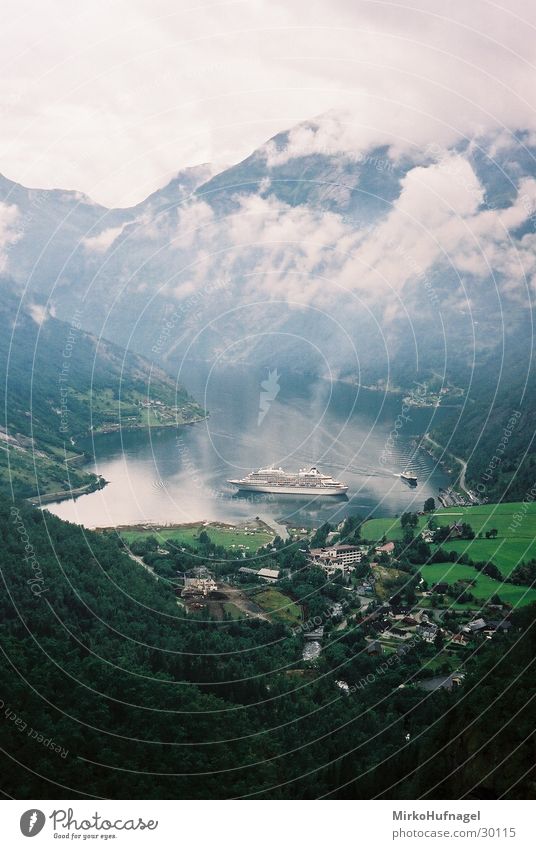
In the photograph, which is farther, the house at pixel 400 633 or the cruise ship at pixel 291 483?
the cruise ship at pixel 291 483

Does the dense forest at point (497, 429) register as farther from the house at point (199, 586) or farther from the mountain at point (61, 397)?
the mountain at point (61, 397)

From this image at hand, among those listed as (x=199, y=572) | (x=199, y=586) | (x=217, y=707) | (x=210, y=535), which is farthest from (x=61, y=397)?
(x=217, y=707)

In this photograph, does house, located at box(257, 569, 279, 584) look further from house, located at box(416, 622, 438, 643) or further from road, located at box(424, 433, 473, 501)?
road, located at box(424, 433, 473, 501)

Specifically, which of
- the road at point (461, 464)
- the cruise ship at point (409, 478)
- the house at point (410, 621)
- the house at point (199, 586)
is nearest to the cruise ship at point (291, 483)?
the cruise ship at point (409, 478)

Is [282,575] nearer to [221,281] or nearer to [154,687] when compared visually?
[154,687]
